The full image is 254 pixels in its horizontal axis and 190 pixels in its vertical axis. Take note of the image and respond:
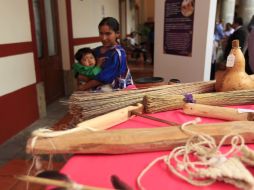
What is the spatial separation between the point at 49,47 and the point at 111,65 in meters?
2.55

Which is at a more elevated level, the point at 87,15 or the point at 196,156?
the point at 87,15

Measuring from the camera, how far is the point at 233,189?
61cm

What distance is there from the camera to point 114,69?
5.68 feet

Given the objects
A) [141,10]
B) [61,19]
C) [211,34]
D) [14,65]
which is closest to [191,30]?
[211,34]

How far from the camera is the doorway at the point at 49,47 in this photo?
3.62 meters

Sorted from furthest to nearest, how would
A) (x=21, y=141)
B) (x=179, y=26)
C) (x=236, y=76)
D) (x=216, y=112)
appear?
1. (x=21, y=141)
2. (x=179, y=26)
3. (x=236, y=76)
4. (x=216, y=112)

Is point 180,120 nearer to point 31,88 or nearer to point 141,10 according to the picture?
point 31,88

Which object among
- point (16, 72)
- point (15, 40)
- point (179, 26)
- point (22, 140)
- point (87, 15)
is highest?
point (87, 15)

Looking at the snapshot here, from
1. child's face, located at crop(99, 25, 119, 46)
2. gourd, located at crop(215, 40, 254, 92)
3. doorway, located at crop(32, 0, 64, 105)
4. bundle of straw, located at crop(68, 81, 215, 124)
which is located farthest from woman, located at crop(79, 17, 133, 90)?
doorway, located at crop(32, 0, 64, 105)

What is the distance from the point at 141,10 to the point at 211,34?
10.6m

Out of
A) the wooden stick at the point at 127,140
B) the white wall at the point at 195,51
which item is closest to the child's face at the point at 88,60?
the white wall at the point at 195,51

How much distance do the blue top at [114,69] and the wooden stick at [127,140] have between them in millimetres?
936

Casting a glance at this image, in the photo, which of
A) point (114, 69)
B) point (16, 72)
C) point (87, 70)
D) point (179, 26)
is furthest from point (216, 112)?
point (16, 72)

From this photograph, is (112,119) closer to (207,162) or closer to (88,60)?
(207,162)
